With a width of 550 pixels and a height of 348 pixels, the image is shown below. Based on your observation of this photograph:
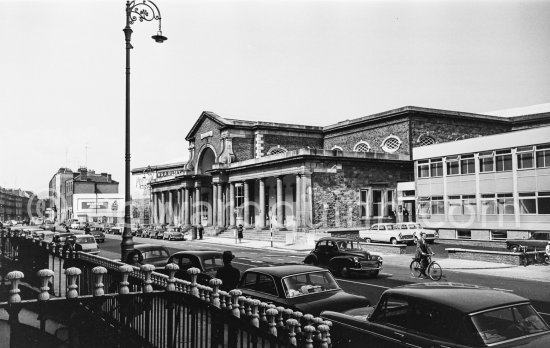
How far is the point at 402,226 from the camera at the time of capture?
33281 mm

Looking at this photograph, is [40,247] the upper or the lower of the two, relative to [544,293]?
upper

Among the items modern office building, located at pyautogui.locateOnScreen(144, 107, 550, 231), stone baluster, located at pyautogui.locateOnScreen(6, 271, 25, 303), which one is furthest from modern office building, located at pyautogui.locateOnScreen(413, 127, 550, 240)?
stone baluster, located at pyautogui.locateOnScreen(6, 271, 25, 303)

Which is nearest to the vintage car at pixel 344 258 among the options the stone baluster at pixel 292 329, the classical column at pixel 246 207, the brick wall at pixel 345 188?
the stone baluster at pixel 292 329

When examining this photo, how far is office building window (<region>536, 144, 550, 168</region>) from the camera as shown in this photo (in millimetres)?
→ 29141

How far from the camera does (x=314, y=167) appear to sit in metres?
41.1

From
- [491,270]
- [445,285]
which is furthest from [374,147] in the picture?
[445,285]

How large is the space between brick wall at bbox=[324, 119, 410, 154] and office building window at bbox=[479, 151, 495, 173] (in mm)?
12866

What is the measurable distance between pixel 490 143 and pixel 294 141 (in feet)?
98.0

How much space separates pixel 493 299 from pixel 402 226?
28041 millimetres

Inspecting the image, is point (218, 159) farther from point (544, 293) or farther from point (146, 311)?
point (146, 311)

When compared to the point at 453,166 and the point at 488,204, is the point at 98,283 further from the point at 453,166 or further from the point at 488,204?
the point at 453,166

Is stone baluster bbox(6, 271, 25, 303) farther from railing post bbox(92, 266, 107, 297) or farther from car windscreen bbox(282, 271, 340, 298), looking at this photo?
car windscreen bbox(282, 271, 340, 298)

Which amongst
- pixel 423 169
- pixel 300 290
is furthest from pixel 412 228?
pixel 300 290

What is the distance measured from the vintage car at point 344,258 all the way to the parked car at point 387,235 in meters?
13.2
